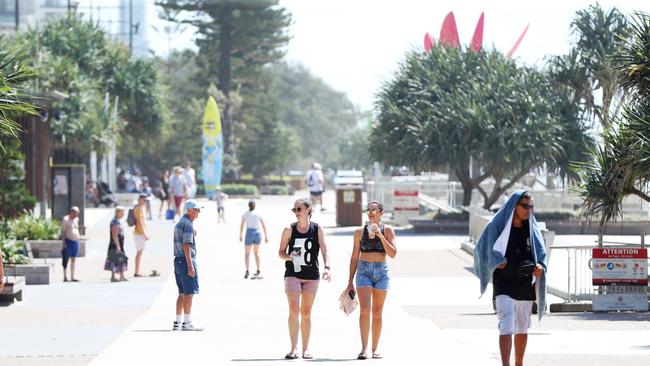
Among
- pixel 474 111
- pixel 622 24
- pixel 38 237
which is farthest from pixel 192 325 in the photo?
pixel 622 24

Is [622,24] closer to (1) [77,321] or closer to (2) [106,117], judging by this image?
(2) [106,117]

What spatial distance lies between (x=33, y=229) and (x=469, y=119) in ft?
50.3

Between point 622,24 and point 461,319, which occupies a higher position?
point 622,24

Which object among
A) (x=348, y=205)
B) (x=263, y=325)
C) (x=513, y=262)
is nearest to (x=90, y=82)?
(x=348, y=205)

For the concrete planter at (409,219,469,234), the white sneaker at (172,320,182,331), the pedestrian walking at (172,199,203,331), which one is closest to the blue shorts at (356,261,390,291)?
the pedestrian walking at (172,199,203,331)

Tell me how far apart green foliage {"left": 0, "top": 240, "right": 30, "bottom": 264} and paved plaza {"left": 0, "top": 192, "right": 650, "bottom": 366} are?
0.74 meters

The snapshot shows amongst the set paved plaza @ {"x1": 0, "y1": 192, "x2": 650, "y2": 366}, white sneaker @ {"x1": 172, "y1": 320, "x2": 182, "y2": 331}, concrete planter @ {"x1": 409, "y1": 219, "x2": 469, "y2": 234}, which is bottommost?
paved plaza @ {"x1": 0, "y1": 192, "x2": 650, "y2": 366}

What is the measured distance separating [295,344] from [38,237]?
56.6ft

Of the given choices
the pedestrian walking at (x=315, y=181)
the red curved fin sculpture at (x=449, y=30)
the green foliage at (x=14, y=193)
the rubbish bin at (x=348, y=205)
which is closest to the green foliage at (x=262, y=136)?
the red curved fin sculpture at (x=449, y=30)

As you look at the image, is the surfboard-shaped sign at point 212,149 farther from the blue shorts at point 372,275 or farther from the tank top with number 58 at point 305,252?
the blue shorts at point 372,275

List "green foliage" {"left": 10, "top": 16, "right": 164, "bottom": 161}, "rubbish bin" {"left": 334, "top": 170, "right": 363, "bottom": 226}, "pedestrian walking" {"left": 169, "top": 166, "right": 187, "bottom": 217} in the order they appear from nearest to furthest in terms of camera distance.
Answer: "rubbish bin" {"left": 334, "top": 170, "right": 363, "bottom": 226}, "pedestrian walking" {"left": 169, "top": 166, "right": 187, "bottom": 217}, "green foliage" {"left": 10, "top": 16, "right": 164, "bottom": 161}

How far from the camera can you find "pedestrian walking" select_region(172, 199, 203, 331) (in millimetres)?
17703

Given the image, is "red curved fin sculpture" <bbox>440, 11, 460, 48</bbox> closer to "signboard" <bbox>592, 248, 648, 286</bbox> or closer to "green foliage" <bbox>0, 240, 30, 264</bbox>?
"green foliage" <bbox>0, 240, 30, 264</bbox>

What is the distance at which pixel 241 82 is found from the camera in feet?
326
